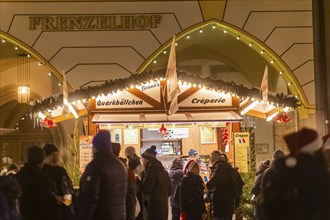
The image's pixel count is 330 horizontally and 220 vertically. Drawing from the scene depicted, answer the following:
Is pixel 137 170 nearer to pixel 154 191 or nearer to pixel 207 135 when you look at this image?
pixel 154 191

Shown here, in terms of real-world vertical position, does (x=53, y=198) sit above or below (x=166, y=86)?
below

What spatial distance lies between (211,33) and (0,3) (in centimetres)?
610

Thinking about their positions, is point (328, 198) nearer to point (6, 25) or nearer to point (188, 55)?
point (6, 25)

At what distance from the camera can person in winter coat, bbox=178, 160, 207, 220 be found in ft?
30.5

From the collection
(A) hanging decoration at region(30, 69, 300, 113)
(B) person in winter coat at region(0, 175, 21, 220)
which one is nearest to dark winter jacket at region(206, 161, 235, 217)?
(A) hanging decoration at region(30, 69, 300, 113)

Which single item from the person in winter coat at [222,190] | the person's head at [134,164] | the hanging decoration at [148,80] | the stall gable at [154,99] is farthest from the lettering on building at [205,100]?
the person's head at [134,164]

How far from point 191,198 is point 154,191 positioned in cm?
77

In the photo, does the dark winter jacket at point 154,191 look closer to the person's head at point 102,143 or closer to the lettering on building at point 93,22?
the person's head at point 102,143

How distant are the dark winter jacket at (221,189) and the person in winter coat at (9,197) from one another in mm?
3639

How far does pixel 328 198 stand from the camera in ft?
15.6

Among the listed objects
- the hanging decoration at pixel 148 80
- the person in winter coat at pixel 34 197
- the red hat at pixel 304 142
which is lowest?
the person in winter coat at pixel 34 197

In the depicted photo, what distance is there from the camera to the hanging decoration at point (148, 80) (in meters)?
11.4

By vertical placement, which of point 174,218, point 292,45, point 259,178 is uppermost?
point 292,45

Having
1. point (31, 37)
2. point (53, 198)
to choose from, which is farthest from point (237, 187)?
point (31, 37)
